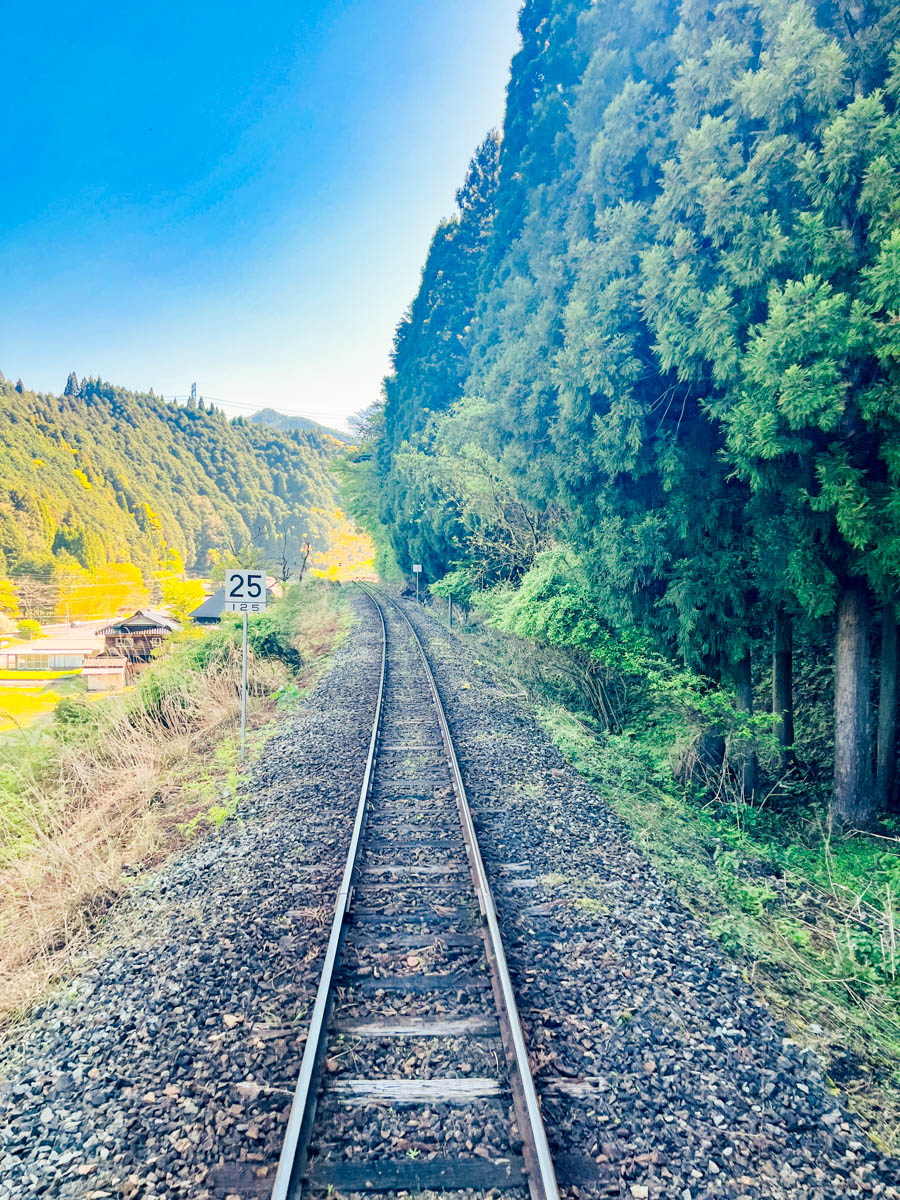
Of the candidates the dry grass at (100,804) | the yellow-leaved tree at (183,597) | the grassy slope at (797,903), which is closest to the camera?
the grassy slope at (797,903)

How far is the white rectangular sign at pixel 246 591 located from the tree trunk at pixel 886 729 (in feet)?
25.5

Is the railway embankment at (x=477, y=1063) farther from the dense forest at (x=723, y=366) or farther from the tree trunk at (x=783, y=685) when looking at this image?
the tree trunk at (x=783, y=685)

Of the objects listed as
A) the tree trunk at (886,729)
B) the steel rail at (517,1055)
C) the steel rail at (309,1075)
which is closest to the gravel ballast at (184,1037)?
the steel rail at (309,1075)

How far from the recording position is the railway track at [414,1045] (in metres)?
2.63

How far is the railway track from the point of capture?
2633 millimetres

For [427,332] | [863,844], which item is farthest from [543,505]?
[427,332]

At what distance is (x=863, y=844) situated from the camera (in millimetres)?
6422

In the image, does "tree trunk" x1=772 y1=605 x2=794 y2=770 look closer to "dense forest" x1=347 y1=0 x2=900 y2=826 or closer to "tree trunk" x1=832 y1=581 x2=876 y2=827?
"dense forest" x1=347 y1=0 x2=900 y2=826

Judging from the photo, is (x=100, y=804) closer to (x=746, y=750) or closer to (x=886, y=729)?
(x=746, y=750)

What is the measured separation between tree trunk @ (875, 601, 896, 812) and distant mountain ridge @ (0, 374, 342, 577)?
64.1 meters

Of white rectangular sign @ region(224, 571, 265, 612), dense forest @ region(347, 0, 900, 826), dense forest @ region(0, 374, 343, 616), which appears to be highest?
dense forest @ region(0, 374, 343, 616)

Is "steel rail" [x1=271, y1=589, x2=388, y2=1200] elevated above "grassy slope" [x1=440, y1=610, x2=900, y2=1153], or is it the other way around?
"steel rail" [x1=271, y1=589, x2=388, y2=1200]

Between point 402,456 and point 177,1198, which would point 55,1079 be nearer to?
point 177,1198

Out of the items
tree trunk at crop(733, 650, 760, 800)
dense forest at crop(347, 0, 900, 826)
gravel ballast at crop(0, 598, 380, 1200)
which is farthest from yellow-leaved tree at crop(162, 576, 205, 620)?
tree trunk at crop(733, 650, 760, 800)
